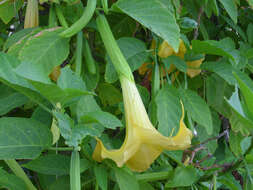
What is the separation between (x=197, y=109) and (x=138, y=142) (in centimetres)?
32

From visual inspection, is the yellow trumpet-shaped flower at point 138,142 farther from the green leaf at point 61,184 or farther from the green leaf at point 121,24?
the green leaf at point 121,24

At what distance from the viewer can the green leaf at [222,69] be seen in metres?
0.85

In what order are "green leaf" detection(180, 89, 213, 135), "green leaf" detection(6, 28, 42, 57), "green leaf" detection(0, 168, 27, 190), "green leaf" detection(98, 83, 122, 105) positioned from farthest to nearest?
"green leaf" detection(98, 83, 122, 105), "green leaf" detection(180, 89, 213, 135), "green leaf" detection(6, 28, 42, 57), "green leaf" detection(0, 168, 27, 190)

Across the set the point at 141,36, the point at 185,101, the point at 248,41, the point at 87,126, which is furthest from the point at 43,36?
the point at 248,41

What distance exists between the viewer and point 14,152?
54 centimetres

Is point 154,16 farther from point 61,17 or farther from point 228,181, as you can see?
point 228,181

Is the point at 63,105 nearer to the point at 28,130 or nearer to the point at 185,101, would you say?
the point at 28,130

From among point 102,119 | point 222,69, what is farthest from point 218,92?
point 102,119

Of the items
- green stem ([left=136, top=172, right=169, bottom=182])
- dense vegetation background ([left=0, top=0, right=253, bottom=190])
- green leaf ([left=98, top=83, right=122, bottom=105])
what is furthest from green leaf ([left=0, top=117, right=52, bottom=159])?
green leaf ([left=98, top=83, right=122, bottom=105])

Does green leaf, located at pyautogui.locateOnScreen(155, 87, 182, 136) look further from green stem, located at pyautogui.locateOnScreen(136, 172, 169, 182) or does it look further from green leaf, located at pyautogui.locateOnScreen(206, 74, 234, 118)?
green leaf, located at pyautogui.locateOnScreen(206, 74, 234, 118)

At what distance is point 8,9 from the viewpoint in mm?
866

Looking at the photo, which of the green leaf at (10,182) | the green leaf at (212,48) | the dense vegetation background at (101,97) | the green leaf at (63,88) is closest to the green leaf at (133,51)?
the dense vegetation background at (101,97)

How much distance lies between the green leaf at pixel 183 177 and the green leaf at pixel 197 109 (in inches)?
4.5

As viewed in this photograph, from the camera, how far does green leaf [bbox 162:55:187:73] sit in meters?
0.81
